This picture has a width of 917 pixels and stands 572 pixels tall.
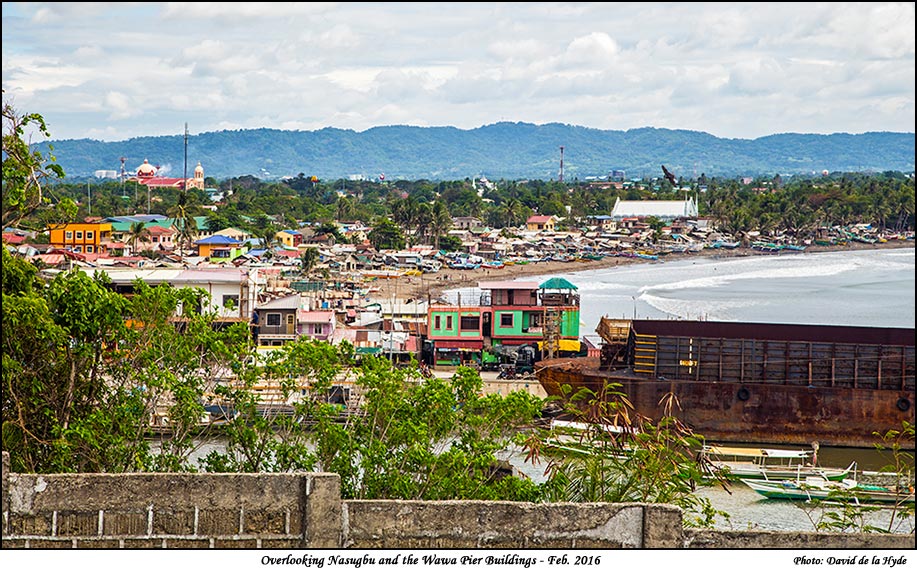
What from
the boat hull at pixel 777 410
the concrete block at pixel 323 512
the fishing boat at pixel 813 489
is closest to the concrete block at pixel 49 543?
the concrete block at pixel 323 512

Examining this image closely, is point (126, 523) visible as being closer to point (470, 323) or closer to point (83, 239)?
point (470, 323)

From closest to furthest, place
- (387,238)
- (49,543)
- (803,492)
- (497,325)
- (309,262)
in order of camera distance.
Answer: (49,543)
(803,492)
(497,325)
(309,262)
(387,238)

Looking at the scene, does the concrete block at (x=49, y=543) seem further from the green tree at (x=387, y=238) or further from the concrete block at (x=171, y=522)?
the green tree at (x=387, y=238)

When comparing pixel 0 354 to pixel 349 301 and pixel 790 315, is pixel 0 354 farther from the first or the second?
pixel 790 315

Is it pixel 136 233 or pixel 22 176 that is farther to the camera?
pixel 136 233

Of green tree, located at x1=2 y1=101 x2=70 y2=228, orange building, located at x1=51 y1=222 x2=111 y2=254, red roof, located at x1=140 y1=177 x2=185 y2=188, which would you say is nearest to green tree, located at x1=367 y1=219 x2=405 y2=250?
orange building, located at x1=51 y1=222 x2=111 y2=254

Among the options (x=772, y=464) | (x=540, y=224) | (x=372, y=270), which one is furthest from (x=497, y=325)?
(x=540, y=224)
